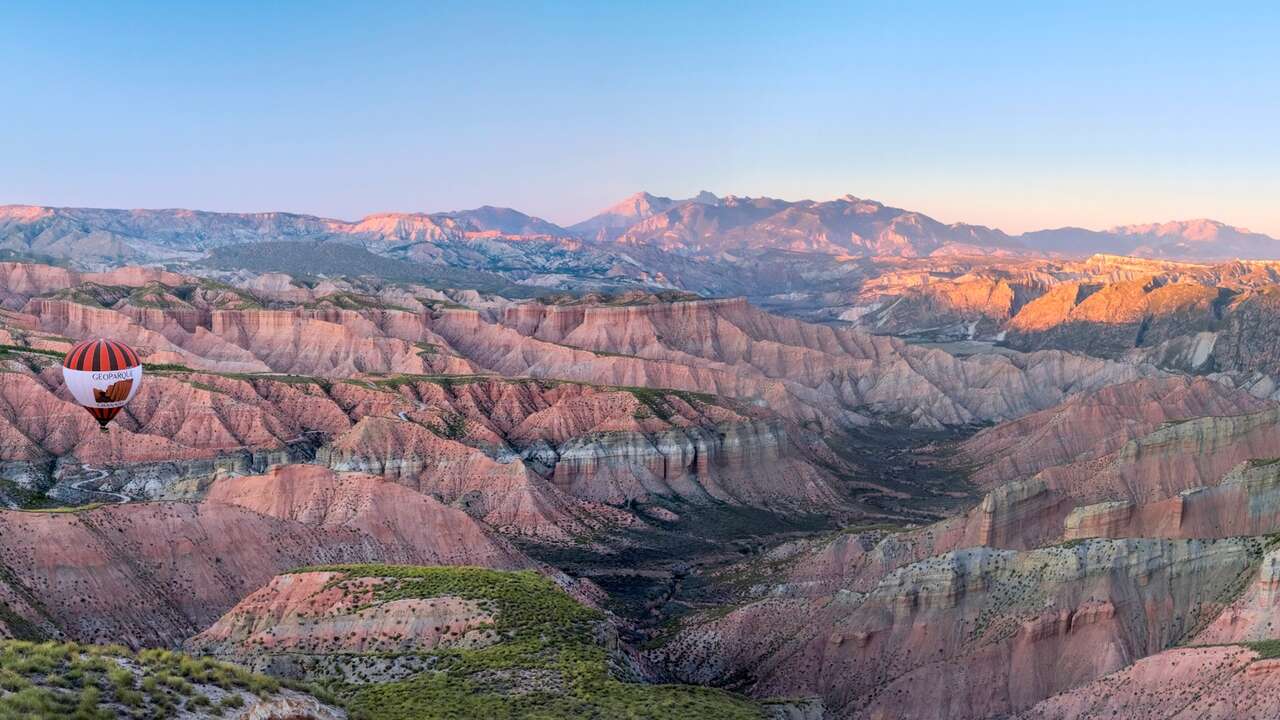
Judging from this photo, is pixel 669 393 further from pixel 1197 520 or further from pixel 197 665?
pixel 197 665

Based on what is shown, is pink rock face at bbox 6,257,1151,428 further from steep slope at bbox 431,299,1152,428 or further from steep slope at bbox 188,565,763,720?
steep slope at bbox 188,565,763,720

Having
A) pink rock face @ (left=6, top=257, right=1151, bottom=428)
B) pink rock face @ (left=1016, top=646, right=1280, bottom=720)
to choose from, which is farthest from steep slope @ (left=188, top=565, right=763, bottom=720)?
pink rock face @ (left=6, top=257, right=1151, bottom=428)

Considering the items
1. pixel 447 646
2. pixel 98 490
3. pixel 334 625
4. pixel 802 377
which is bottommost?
pixel 98 490

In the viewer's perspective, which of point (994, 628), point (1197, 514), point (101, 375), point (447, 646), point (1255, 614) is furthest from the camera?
point (1197, 514)

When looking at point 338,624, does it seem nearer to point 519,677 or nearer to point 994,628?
point 519,677

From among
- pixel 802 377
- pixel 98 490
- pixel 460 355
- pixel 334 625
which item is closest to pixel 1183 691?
pixel 334 625

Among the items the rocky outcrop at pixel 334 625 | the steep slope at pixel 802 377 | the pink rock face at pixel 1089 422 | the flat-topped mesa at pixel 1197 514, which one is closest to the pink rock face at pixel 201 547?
the rocky outcrop at pixel 334 625
